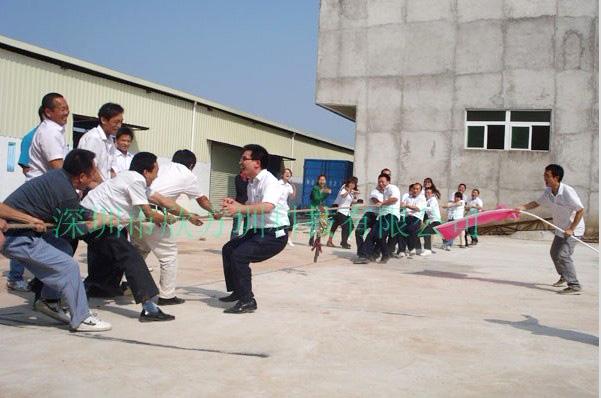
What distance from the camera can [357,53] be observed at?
1891 centimetres

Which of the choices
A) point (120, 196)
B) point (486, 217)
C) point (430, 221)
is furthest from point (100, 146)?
point (430, 221)

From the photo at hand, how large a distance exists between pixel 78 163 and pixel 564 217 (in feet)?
18.9

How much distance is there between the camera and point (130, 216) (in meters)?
5.32

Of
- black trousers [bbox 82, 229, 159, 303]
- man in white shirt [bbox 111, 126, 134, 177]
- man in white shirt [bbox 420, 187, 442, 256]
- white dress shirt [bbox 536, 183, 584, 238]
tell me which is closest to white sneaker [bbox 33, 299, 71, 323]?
black trousers [bbox 82, 229, 159, 303]

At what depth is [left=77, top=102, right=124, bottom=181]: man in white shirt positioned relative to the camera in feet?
19.2

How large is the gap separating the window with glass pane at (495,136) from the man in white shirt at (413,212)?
7569mm

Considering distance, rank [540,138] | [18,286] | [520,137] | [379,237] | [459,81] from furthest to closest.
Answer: [459,81] → [520,137] → [540,138] → [379,237] → [18,286]

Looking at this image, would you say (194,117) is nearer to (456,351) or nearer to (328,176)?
(328,176)

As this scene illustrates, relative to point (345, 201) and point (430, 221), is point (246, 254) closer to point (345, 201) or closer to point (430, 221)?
point (345, 201)

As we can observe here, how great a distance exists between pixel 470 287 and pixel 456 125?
11.0 m

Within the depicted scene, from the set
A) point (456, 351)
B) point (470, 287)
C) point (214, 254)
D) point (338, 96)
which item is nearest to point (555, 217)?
point (470, 287)

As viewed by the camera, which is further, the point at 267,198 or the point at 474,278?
the point at 474,278

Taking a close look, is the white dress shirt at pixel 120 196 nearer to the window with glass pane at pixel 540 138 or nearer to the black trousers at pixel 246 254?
the black trousers at pixel 246 254

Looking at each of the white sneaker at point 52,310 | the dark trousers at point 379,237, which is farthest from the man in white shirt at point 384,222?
the white sneaker at point 52,310
